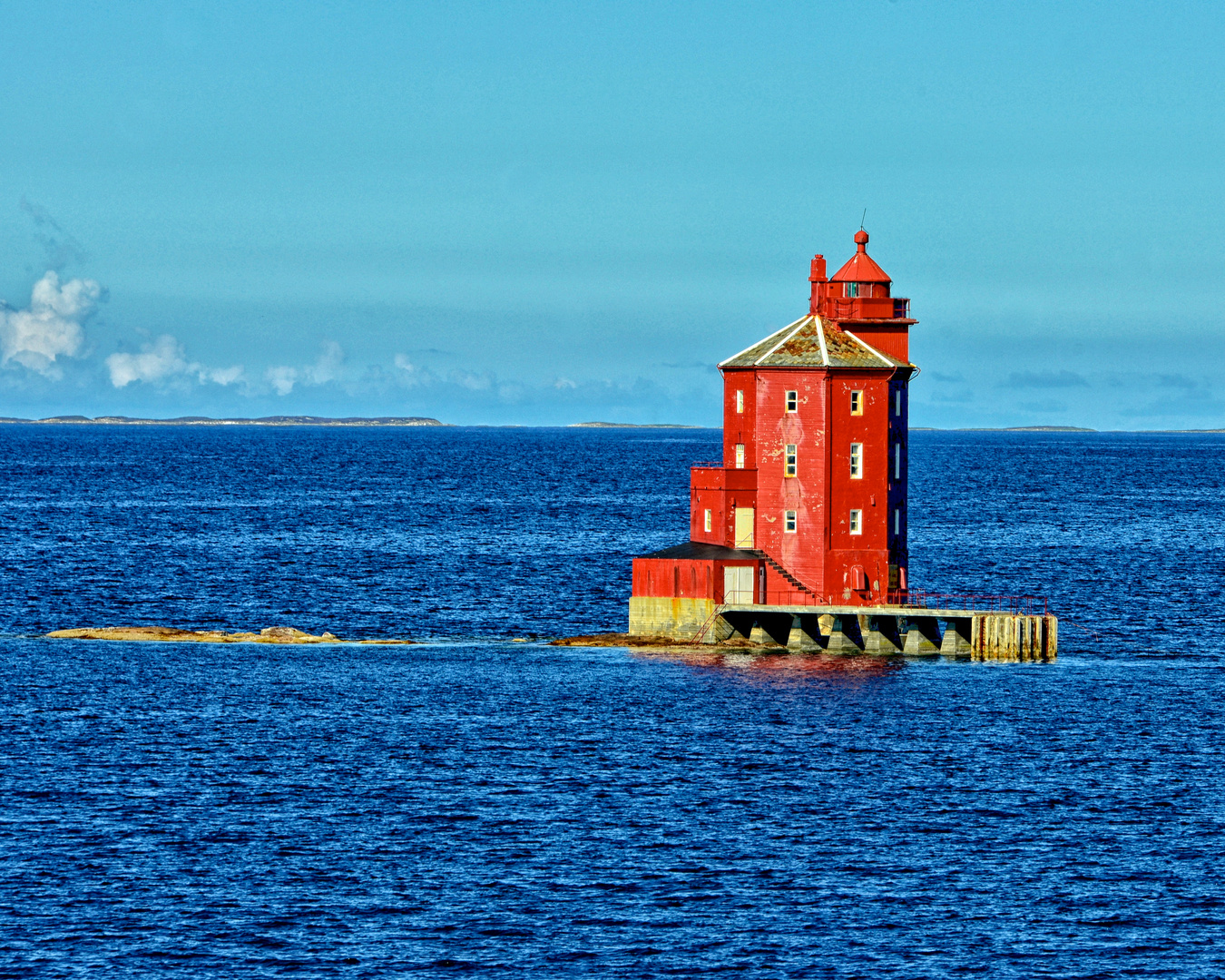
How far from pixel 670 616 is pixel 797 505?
6274mm

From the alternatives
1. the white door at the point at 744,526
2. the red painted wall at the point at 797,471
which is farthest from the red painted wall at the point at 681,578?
the red painted wall at the point at 797,471

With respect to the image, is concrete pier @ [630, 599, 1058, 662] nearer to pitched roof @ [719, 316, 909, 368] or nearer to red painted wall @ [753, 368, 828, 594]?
Result: red painted wall @ [753, 368, 828, 594]

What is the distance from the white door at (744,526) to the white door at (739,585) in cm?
162

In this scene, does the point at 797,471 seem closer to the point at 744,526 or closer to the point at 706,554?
the point at 744,526

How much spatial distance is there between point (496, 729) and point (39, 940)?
69.9ft

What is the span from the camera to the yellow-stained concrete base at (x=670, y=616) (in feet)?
224

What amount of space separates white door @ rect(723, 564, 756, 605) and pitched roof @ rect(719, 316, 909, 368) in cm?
774

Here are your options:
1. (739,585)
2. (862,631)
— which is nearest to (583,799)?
(739,585)

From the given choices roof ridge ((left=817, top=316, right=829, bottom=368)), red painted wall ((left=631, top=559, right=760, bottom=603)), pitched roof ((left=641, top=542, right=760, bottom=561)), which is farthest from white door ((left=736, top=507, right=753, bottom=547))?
roof ridge ((left=817, top=316, right=829, bottom=368))

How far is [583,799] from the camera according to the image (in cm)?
4675

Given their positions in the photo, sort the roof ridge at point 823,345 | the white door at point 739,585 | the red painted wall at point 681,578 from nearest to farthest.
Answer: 1. the red painted wall at point 681,578
2. the white door at point 739,585
3. the roof ridge at point 823,345

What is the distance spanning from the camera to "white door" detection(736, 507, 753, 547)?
6950cm

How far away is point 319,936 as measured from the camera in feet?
119

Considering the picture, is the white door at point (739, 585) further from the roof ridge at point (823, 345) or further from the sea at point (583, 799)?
the roof ridge at point (823, 345)
